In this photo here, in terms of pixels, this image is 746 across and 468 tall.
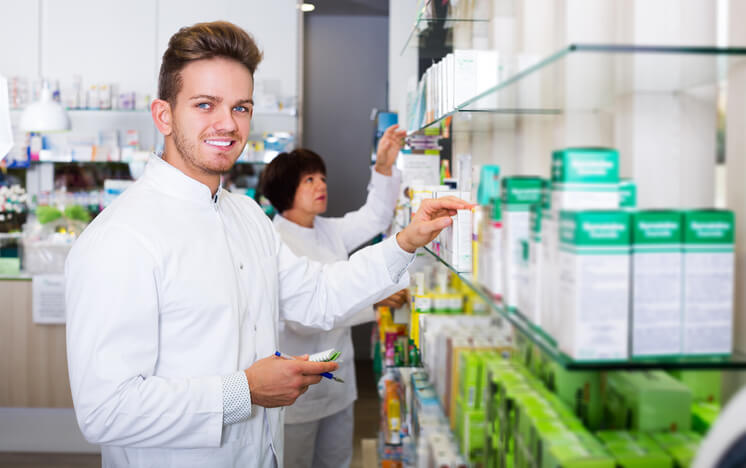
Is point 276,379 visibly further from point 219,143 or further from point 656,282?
point 656,282

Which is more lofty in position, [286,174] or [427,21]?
[427,21]

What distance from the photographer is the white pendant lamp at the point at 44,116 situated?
4770mm

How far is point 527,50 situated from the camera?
133 cm

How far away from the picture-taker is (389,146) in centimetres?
314

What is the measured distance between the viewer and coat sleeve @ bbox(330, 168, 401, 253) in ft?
10.9

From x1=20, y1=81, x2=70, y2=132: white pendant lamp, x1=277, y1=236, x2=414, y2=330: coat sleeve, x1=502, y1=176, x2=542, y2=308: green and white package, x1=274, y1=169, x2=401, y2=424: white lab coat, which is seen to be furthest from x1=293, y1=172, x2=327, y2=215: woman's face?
x1=20, y1=81, x2=70, y2=132: white pendant lamp

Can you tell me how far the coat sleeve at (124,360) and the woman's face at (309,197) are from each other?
5.13 feet

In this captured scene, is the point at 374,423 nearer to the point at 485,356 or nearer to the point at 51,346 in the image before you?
the point at 51,346

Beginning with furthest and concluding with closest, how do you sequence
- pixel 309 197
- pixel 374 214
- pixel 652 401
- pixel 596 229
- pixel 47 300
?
pixel 47 300, pixel 374 214, pixel 309 197, pixel 652 401, pixel 596 229

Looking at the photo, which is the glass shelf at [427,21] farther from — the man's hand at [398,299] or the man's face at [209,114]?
the man's hand at [398,299]

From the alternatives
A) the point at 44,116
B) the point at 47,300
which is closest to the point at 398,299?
the point at 47,300

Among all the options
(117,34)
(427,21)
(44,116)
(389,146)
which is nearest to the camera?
(427,21)

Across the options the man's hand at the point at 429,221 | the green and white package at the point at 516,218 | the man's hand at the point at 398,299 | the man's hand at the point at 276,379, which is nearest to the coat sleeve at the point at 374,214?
the man's hand at the point at 398,299

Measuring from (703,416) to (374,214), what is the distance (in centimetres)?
257
